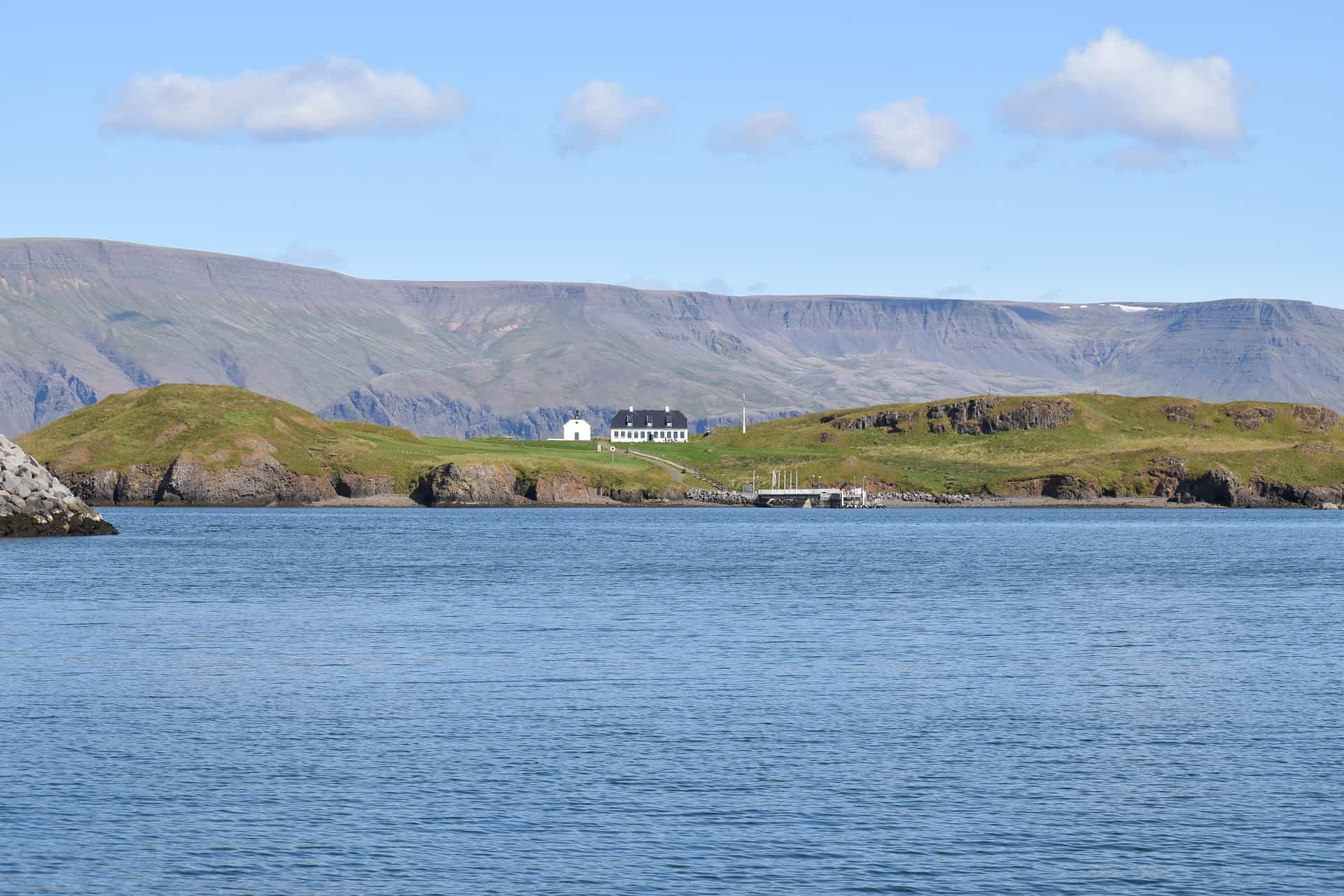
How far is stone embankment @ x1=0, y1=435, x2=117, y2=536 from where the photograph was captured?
15696 cm

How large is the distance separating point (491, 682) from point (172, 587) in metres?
50.8

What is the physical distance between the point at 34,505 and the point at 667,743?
442 feet

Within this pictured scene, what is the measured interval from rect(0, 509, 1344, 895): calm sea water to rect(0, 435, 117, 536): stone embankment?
2517 inches

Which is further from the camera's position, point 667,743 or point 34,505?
point 34,505

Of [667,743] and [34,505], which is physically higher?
[34,505]

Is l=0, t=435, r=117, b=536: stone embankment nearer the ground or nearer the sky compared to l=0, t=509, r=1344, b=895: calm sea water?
nearer the sky

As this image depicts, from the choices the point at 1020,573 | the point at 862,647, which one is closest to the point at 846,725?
the point at 862,647

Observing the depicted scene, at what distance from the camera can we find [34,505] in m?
164

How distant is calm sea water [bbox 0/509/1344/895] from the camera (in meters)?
33.7

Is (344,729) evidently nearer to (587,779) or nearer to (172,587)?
(587,779)

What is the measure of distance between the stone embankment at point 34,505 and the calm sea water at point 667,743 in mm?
63920

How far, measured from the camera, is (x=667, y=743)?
45906 millimetres

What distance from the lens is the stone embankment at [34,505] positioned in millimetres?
156963

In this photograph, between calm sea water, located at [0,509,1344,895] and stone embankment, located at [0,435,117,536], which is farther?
stone embankment, located at [0,435,117,536]
